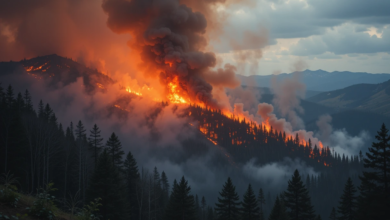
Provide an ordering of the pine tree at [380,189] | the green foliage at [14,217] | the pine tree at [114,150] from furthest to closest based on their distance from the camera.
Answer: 1. the pine tree at [114,150]
2. the pine tree at [380,189]
3. the green foliage at [14,217]

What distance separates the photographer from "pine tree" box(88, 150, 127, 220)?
42344mm

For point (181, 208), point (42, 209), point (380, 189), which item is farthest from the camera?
point (181, 208)

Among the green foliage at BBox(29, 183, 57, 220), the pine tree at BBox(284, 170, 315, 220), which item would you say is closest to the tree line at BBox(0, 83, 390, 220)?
the pine tree at BBox(284, 170, 315, 220)

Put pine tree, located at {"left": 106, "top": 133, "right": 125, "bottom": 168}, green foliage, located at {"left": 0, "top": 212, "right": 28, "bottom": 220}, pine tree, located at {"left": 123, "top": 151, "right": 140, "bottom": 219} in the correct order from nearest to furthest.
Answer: green foliage, located at {"left": 0, "top": 212, "right": 28, "bottom": 220} < pine tree, located at {"left": 106, "top": 133, "right": 125, "bottom": 168} < pine tree, located at {"left": 123, "top": 151, "right": 140, "bottom": 219}

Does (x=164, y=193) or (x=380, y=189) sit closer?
(x=380, y=189)

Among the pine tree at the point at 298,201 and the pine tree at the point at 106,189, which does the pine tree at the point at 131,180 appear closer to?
the pine tree at the point at 106,189

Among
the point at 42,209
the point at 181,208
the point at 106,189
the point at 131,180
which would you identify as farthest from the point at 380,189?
the point at 131,180

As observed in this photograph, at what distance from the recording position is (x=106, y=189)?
43.0m

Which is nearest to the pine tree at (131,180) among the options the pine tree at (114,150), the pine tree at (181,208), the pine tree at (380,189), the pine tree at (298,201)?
the pine tree at (114,150)

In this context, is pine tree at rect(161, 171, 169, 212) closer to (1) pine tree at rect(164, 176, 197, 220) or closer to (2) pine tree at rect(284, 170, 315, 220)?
(1) pine tree at rect(164, 176, 197, 220)

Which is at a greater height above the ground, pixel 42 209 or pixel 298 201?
pixel 42 209

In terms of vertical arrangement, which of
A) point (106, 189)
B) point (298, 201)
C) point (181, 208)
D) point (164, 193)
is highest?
point (106, 189)

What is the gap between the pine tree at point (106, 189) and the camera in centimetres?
4234

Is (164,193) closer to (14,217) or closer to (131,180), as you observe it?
(131,180)
